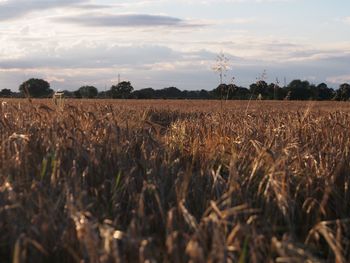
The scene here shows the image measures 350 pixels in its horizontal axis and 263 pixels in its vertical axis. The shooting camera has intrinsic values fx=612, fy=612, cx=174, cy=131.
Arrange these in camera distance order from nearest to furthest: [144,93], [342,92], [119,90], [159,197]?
1. [159,197]
2. [342,92]
3. [119,90]
4. [144,93]

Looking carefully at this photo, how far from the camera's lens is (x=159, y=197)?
12.3 feet

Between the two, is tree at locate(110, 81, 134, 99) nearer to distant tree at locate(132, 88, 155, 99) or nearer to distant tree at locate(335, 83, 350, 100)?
distant tree at locate(132, 88, 155, 99)

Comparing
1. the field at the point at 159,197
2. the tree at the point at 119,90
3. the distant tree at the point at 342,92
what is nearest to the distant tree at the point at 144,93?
the tree at the point at 119,90

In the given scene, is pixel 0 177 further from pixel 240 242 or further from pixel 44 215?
pixel 240 242

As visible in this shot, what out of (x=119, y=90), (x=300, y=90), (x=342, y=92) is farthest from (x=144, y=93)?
(x=342, y=92)

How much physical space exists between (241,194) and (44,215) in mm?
1262

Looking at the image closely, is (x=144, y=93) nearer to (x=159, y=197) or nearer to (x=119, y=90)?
(x=119, y=90)

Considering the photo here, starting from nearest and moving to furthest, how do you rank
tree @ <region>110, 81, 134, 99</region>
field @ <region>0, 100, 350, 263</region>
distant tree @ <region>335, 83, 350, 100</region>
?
field @ <region>0, 100, 350, 263</region> → distant tree @ <region>335, 83, 350, 100</region> → tree @ <region>110, 81, 134, 99</region>

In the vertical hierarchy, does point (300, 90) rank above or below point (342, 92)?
below

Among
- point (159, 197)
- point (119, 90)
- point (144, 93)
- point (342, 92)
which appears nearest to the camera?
point (159, 197)

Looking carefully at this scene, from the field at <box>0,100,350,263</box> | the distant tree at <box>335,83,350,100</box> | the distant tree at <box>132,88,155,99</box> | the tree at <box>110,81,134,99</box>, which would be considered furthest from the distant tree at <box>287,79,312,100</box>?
the field at <box>0,100,350,263</box>

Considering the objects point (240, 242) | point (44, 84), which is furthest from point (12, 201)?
point (44, 84)

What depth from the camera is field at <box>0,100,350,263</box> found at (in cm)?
291

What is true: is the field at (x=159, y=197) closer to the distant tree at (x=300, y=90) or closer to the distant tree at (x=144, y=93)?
the distant tree at (x=144, y=93)
